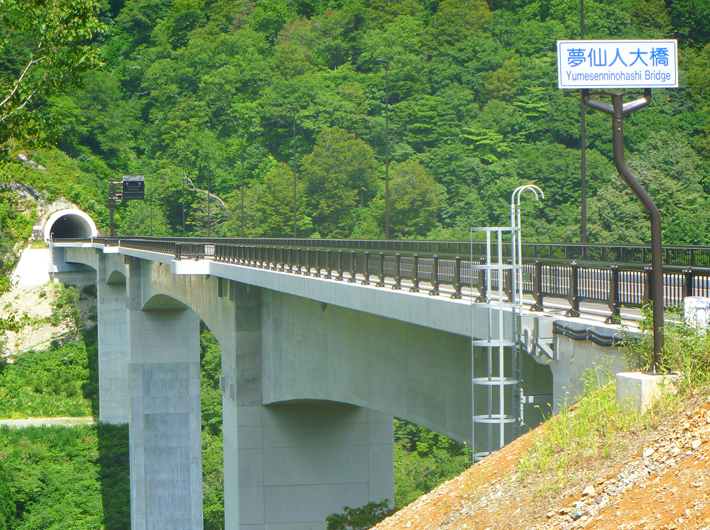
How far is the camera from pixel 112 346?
59.9m

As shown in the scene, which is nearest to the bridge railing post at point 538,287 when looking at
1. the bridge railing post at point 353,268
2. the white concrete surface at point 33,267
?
the bridge railing post at point 353,268

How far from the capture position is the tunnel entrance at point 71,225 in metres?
84.0

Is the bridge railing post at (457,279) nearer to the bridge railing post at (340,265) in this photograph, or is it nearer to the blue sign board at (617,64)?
the blue sign board at (617,64)

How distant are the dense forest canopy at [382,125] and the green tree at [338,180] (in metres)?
0.21

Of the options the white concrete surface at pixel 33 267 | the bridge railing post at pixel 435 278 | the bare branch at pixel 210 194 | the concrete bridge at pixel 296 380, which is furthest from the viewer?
the bare branch at pixel 210 194

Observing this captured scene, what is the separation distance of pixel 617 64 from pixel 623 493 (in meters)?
4.20

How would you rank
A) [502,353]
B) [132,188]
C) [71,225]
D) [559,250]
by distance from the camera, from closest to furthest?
[502,353], [559,250], [132,188], [71,225]

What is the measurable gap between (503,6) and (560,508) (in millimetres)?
119031

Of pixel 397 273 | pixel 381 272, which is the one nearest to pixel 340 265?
pixel 381 272

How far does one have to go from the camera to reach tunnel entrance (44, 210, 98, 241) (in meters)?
84.0

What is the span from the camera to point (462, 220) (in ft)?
272

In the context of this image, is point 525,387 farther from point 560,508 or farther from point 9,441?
point 9,441

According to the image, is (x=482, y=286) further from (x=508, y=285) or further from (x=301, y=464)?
(x=301, y=464)

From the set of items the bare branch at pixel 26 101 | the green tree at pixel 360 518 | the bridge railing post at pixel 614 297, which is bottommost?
the green tree at pixel 360 518
